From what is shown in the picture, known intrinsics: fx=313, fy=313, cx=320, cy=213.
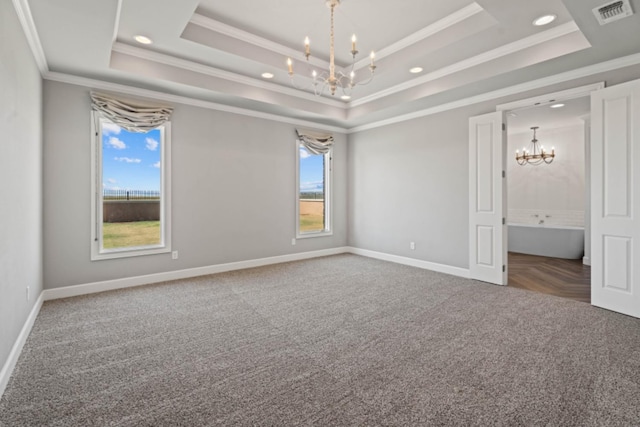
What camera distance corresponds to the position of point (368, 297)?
3.87 metres

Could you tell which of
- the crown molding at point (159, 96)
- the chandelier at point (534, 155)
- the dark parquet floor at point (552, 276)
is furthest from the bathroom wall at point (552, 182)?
the crown molding at point (159, 96)

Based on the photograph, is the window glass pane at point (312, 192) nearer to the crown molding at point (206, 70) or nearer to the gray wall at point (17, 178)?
the crown molding at point (206, 70)

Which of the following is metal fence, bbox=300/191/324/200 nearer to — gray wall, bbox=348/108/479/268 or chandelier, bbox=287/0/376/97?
gray wall, bbox=348/108/479/268

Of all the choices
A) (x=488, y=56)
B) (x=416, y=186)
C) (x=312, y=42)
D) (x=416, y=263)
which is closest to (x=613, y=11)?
(x=488, y=56)

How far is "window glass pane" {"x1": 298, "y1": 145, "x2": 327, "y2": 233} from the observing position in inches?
246

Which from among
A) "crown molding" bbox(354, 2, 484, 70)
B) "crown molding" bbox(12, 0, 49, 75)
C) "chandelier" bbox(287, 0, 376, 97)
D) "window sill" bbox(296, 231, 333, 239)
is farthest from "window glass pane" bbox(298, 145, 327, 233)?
"crown molding" bbox(12, 0, 49, 75)

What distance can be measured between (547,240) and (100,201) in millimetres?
8009

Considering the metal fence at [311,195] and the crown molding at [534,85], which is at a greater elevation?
the crown molding at [534,85]

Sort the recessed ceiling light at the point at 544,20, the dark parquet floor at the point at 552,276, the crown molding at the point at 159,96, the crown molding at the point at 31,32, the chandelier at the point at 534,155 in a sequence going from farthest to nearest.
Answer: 1. the chandelier at the point at 534,155
2. the dark parquet floor at the point at 552,276
3. the crown molding at the point at 159,96
4. the recessed ceiling light at the point at 544,20
5. the crown molding at the point at 31,32

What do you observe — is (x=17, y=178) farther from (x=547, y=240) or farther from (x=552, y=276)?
(x=547, y=240)

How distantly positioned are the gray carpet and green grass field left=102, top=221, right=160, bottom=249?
2.48ft

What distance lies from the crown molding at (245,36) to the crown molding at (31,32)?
140 cm

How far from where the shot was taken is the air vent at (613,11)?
98.7 inches

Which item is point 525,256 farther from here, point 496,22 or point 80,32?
point 80,32
